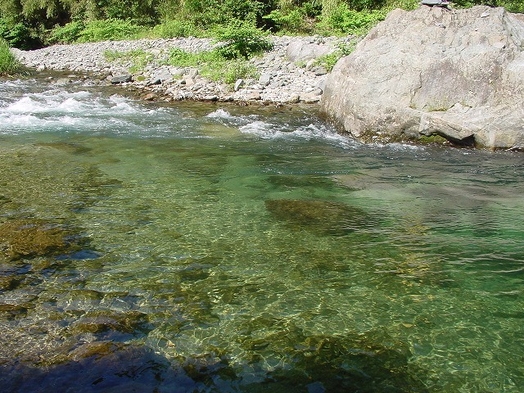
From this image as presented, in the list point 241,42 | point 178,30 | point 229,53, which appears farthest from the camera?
point 178,30

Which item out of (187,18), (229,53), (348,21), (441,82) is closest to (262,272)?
(441,82)

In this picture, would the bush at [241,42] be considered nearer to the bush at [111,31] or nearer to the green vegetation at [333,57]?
the green vegetation at [333,57]

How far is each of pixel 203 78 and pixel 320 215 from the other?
37.2 feet

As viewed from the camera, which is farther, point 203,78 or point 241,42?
point 241,42

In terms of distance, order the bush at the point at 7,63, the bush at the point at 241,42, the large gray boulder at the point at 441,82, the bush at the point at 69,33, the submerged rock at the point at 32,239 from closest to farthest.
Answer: the submerged rock at the point at 32,239
the large gray boulder at the point at 441,82
the bush at the point at 241,42
the bush at the point at 7,63
the bush at the point at 69,33

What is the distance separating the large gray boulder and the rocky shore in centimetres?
337

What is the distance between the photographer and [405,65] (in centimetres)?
998

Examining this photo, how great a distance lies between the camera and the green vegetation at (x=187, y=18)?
19.9 metres

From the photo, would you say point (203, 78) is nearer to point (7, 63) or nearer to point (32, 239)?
point (7, 63)

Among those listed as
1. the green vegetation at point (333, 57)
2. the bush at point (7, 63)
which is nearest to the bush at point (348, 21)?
the green vegetation at point (333, 57)

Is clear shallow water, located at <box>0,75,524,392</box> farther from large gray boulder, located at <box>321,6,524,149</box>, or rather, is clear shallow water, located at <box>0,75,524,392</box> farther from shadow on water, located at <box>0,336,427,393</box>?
large gray boulder, located at <box>321,6,524,149</box>

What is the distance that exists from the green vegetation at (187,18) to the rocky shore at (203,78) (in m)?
1.45

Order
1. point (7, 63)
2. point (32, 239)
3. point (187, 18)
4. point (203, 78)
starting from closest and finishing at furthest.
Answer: point (32, 239) → point (203, 78) → point (7, 63) → point (187, 18)

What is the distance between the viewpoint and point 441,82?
9586 mm
